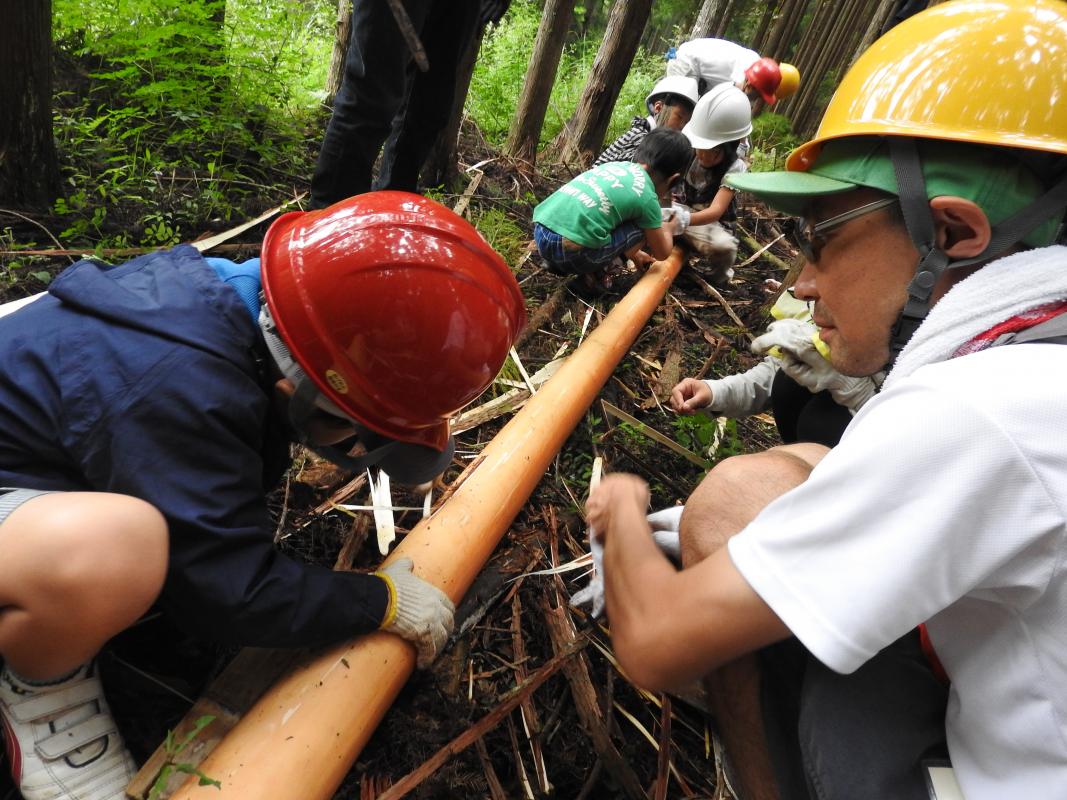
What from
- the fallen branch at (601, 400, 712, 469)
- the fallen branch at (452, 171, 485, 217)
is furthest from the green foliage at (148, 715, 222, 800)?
the fallen branch at (452, 171, 485, 217)

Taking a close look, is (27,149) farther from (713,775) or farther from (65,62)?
(713,775)

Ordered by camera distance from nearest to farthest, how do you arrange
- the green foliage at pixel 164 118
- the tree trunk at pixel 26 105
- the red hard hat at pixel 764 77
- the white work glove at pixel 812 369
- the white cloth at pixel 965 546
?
1. the white cloth at pixel 965 546
2. the white work glove at pixel 812 369
3. the tree trunk at pixel 26 105
4. the green foliage at pixel 164 118
5. the red hard hat at pixel 764 77

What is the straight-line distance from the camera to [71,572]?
49.6 inches

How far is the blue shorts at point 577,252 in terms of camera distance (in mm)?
4340

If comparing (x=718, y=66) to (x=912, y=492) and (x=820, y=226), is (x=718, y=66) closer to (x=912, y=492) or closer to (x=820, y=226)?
(x=820, y=226)

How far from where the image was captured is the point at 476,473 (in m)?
2.38

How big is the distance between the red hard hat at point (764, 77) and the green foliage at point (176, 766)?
25.2 feet

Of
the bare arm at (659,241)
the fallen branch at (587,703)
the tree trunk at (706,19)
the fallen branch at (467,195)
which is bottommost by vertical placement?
the fallen branch at (587,703)

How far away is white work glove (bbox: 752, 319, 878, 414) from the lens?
2.66 m

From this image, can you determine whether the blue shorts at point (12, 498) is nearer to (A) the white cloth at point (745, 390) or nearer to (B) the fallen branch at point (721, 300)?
(A) the white cloth at point (745, 390)

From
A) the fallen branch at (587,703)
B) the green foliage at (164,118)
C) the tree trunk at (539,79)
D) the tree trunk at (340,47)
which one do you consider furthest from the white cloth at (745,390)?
the tree trunk at (539,79)

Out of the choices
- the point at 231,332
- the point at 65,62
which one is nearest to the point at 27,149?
the point at 65,62

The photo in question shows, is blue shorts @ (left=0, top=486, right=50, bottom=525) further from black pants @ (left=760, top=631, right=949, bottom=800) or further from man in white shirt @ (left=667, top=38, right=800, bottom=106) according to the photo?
man in white shirt @ (left=667, top=38, right=800, bottom=106)

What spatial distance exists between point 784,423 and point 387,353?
7.91 ft
